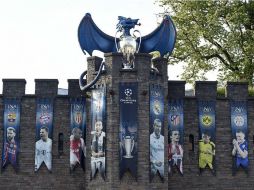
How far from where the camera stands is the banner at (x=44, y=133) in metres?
23.9

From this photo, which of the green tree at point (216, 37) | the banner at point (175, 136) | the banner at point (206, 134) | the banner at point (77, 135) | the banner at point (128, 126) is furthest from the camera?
the green tree at point (216, 37)

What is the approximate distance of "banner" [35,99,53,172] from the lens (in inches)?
942

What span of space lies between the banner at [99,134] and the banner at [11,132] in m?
2.90

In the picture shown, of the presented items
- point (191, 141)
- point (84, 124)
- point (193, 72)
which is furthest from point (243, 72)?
point (84, 124)

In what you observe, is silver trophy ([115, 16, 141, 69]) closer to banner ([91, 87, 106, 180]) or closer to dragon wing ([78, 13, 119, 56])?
dragon wing ([78, 13, 119, 56])

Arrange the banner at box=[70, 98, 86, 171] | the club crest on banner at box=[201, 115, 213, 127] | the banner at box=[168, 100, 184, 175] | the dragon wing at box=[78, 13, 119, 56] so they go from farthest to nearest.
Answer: the club crest on banner at box=[201, 115, 213, 127] < the banner at box=[168, 100, 184, 175] < the dragon wing at box=[78, 13, 119, 56] < the banner at box=[70, 98, 86, 171]

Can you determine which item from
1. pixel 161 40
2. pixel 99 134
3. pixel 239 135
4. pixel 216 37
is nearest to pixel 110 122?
pixel 99 134

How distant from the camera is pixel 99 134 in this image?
22.8 metres

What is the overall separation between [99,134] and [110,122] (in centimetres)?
61

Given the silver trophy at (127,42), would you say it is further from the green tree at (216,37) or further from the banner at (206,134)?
the green tree at (216,37)

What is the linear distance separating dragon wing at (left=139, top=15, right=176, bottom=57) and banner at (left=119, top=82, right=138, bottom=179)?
2.01 m

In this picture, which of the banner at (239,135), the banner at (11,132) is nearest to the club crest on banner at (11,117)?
the banner at (11,132)

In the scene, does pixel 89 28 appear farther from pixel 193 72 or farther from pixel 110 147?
pixel 193 72

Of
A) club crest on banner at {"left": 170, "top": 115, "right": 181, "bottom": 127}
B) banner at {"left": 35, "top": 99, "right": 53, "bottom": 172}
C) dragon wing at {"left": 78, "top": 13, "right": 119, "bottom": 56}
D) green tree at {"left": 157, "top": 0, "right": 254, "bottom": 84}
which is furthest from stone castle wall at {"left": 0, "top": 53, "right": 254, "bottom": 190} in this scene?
green tree at {"left": 157, "top": 0, "right": 254, "bottom": 84}
